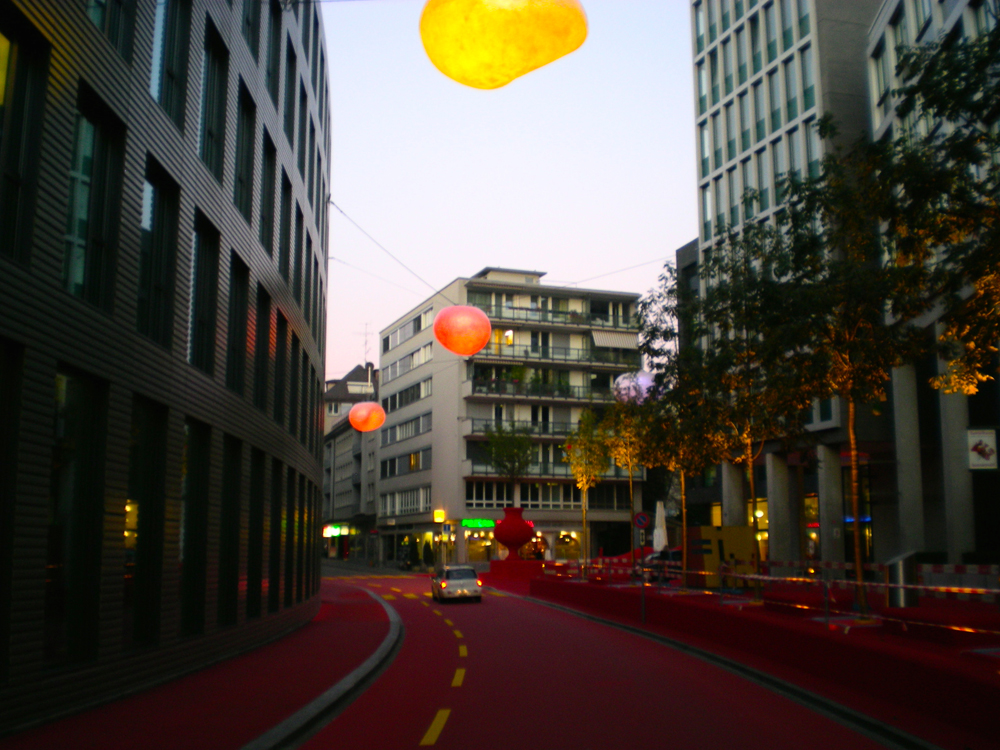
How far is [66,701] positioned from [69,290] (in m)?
4.65

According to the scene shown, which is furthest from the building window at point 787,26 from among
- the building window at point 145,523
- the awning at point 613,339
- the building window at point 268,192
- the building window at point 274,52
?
the building window at point 145,523

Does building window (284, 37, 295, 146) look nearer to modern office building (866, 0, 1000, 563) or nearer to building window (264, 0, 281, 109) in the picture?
building window (264, 0, 281, 109)

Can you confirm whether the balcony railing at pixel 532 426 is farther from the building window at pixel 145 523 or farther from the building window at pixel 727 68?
the building window at pixel 145 523

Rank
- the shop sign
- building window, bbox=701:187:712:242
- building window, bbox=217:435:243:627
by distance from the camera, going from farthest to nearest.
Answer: the shop sign → building window, bbox=701:187:712:242 → building window, bbox=217:435:243:627

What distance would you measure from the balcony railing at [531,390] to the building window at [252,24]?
5410 centimetres

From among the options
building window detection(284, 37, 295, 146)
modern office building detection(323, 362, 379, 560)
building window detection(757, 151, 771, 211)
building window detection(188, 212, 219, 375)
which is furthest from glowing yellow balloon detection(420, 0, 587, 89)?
modern office building detection(323, 362, 379, 560)

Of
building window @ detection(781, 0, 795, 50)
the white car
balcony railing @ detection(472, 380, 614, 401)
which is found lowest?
the white car

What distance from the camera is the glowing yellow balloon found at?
773cm

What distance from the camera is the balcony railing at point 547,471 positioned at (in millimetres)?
72450

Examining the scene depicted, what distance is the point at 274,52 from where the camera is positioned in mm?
22453

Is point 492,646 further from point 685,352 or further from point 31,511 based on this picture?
point 685,352

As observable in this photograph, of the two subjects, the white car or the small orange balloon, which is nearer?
the small orange balloon

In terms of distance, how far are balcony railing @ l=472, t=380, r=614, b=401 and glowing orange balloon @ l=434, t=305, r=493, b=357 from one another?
58578 millimetres

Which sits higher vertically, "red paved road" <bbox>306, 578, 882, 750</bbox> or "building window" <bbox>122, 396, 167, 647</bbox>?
"building window" <bbox>122, 396, 167, 647</bbox>
